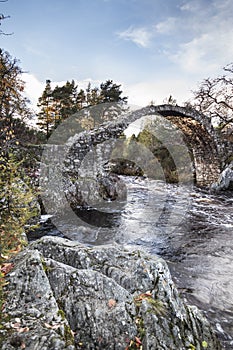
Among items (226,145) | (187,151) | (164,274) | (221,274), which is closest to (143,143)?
(187,151)

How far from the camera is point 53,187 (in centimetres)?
899

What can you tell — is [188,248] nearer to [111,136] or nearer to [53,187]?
[53,187]

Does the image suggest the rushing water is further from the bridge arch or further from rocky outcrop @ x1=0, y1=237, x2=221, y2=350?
the bridge arch

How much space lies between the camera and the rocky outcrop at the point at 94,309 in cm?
195

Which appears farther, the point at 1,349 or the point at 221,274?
the point at 221,274

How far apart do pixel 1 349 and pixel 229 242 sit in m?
6.19

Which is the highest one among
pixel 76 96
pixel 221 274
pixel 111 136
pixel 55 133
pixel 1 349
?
pixel 76 96

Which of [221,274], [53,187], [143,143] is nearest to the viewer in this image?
[221,274]

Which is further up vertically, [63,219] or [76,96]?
[76,96]

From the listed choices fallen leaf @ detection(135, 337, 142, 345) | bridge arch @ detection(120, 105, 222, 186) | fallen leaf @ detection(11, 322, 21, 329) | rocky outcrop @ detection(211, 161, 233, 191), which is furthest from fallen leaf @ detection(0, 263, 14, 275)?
rocky outcrop @ detection(211, 161, 233, 191)

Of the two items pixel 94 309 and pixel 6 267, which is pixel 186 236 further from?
pixel 6 267

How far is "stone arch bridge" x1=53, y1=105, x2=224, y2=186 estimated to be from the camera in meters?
10.5

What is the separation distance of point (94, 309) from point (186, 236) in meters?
5.21

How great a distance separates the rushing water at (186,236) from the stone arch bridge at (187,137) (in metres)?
2.86
